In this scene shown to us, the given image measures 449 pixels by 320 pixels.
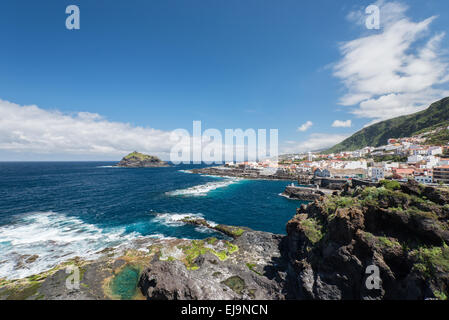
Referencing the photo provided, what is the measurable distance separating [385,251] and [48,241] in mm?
37027

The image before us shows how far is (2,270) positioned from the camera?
17906 mm

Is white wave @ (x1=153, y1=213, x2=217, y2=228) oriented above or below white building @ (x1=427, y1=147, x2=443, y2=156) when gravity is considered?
below

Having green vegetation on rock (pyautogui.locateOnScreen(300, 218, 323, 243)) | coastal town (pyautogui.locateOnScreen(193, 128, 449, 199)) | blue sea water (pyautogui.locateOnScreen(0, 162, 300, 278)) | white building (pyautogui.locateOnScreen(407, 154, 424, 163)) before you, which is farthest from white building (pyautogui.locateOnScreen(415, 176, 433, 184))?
green vegetation on rock (pyautogui.locateOnScreen(300, 218, 323, 243))

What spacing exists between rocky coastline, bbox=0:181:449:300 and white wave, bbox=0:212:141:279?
227 cm

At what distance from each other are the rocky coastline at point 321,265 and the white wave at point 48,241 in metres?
2.27

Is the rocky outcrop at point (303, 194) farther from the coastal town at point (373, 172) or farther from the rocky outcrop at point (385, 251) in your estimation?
the rocky outcrop at point (385, 251)

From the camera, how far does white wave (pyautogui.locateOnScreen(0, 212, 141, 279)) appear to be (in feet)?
62.1

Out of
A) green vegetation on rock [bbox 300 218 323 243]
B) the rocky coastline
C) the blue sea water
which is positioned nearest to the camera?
the rocky coastline

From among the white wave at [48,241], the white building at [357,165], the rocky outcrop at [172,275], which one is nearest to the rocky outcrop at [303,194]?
the rocky outcrop at [172,275]

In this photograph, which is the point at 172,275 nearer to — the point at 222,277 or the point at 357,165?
the point at 222,277

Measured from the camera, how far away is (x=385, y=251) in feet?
38.9

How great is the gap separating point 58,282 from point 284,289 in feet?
64.9

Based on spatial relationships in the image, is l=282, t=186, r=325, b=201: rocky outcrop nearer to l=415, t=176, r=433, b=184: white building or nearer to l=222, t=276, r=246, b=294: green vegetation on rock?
l=415, t=176, r=433, b=184: white building
